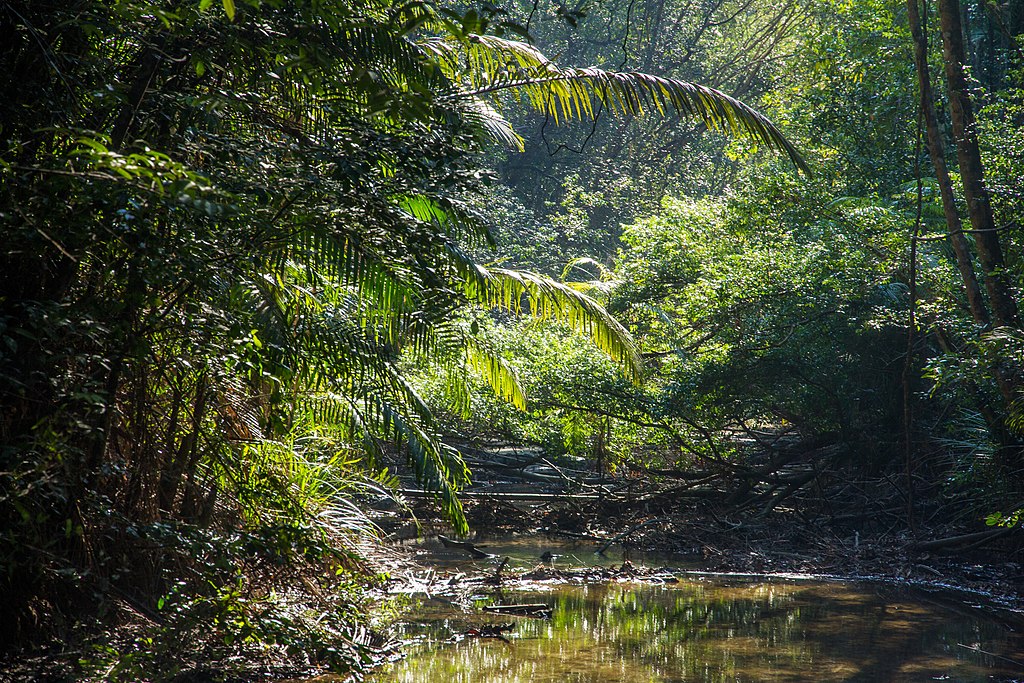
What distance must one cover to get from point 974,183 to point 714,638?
5.61m

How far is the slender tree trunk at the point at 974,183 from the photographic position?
10172 millimetres

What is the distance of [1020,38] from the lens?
1144 cm

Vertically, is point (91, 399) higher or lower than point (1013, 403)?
lower

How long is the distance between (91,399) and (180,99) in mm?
1751

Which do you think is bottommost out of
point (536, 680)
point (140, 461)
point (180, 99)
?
point (536, 680)

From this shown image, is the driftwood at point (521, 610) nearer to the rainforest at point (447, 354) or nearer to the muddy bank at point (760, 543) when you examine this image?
the rainforest at point (447, 354)

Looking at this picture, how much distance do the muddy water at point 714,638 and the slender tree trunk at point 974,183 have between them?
3219mm

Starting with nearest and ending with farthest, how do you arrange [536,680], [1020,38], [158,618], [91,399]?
[91,399]
[158,618]
[536,680]
[1020,38]

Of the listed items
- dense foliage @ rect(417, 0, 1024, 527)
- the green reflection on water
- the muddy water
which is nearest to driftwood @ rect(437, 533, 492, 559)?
the muddy water

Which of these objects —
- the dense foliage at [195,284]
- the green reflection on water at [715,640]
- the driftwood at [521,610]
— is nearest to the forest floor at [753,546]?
the green reflection on water at [715,640]

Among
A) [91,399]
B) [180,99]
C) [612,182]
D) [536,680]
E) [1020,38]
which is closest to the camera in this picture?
[91,399]

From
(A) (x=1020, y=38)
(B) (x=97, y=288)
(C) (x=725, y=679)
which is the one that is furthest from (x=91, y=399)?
(A) (x=1020, y=38)

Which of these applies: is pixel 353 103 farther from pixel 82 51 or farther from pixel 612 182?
pixel 612 182

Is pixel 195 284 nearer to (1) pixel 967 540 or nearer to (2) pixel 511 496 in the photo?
(2) pixel 511 496
